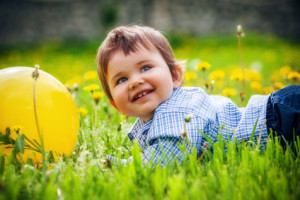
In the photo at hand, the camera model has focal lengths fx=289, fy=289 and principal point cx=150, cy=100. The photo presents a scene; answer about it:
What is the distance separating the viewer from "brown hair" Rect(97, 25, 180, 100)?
1.71 m

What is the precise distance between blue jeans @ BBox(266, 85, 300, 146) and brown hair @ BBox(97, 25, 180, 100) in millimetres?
648

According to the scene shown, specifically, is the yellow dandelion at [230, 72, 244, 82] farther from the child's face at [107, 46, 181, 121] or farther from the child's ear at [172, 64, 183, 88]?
the child's face at [107, 46, 181, 121]

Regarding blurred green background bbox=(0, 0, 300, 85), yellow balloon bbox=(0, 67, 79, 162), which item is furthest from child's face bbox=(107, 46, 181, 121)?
blurred green background bbox=(0, 0, 300, 85)

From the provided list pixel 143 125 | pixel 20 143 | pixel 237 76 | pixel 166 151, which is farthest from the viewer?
pixel 237 76

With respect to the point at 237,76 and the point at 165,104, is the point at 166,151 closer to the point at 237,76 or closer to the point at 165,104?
the point at 165,104

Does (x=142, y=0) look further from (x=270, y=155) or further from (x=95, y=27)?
(x=270, y=155)

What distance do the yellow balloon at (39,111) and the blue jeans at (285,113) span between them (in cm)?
115

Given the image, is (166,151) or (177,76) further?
(177,76)

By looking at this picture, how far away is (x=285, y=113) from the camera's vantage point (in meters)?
1.57

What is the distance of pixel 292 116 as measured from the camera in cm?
156

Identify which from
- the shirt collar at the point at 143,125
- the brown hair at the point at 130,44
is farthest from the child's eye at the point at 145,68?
the shirt collar at the point at 143,125

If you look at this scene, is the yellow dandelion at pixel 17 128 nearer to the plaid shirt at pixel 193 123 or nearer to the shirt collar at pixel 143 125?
the plaid shirt at pixel 193 123

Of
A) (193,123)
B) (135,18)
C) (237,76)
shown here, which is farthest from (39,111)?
(135,18)

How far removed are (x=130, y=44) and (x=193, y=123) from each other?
1.94ft
